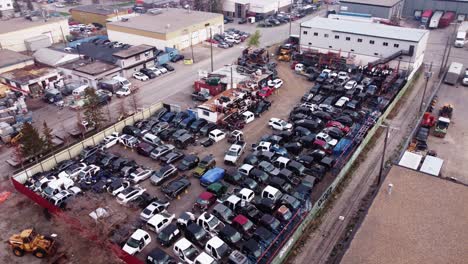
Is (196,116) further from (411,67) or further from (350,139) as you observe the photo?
(411,67)

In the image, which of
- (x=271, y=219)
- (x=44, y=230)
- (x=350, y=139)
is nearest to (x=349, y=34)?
(x=350, y=139)

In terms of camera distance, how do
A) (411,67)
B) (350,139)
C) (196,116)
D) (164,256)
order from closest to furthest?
(164,256) < (350,139) < (196,116) < (411,67)

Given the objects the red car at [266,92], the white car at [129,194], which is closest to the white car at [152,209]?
the white car at [129,194]

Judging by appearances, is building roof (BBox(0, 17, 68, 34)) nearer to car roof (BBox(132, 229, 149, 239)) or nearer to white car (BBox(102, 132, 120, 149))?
white car (BBox(102, 132, 120, 149))

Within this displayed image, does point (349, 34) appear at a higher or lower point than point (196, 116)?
higher

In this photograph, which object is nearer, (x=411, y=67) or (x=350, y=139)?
(x=350, y=139)
